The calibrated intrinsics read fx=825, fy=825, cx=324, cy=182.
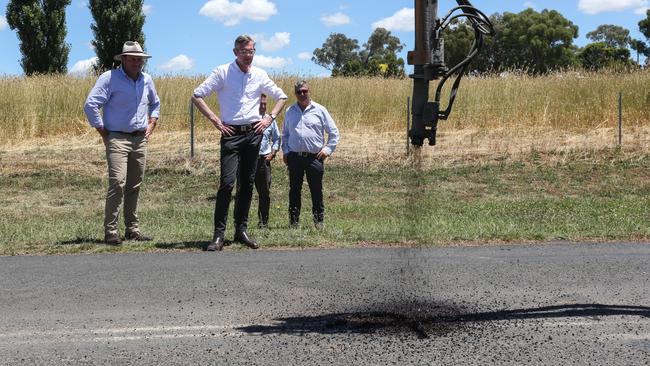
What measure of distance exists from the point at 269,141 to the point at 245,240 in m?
2.30

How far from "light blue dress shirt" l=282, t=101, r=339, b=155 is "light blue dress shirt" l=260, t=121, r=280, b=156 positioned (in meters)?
0.26

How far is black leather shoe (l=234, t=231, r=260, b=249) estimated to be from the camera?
866cm

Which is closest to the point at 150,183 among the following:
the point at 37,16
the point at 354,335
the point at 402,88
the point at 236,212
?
the point at 236,212

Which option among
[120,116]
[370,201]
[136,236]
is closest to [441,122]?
[370,201]

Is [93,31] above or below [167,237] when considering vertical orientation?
above

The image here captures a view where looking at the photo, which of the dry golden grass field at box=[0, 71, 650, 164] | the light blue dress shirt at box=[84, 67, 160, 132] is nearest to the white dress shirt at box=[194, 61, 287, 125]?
the light blue dress shirt at box=[84, 67, 160, 132]

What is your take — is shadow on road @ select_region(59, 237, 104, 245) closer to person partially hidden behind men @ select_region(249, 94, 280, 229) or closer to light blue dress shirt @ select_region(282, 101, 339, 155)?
person partially hidden behind men @ select_region(249, 94, 280, 229)

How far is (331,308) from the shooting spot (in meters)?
5.99

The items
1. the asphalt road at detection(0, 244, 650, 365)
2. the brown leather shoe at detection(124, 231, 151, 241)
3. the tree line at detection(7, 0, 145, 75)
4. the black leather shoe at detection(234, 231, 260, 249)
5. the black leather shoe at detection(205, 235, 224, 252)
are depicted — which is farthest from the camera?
the tree line at detection(7, 0, 145, 75)

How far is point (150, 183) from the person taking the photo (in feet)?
54.4

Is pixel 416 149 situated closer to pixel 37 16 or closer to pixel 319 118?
pixel 319 118

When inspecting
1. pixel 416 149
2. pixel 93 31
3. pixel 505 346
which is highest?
pixel 93 31

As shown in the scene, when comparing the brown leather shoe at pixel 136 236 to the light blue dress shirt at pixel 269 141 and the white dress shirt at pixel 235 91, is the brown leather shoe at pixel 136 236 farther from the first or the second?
the light blue dress shirt at pixel 269 141

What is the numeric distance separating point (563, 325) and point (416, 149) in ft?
5.08
